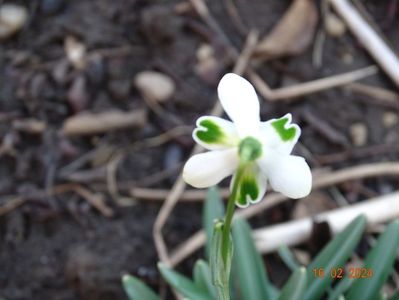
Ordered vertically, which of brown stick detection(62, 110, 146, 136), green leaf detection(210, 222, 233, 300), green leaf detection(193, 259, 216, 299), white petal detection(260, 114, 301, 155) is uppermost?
white petal detection(260, 114, 301, 155)

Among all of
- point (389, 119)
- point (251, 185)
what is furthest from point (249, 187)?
point (389, 119)

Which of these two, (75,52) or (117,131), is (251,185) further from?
(75,52)

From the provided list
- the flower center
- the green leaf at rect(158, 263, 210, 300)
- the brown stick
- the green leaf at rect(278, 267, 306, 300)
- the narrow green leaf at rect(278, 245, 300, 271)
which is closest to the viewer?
the flower center

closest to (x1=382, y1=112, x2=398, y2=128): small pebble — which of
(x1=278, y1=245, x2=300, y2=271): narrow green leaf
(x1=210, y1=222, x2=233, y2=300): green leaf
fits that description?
(x1=278, y1=245, x2=300, y2=271): narrow green leaf

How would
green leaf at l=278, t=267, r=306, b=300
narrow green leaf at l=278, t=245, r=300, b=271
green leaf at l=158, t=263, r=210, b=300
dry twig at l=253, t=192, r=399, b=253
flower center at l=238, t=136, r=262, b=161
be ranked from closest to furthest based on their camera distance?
flower center at l=238, t=136, r=262, b=161 < green leaf at l=278, t=267, r=306, b=300 < green leaf at l=158, t=263, r=210, b=300 < narrow green leaf at l=278, t=245, r=300, b=271 < dry twig at l=253, t=192, r=399, b=253

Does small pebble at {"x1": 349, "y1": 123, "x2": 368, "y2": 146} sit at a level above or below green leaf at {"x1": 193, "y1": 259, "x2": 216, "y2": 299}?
below

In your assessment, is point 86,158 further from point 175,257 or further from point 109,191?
point 175,257

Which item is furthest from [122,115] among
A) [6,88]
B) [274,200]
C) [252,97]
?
[252,97]

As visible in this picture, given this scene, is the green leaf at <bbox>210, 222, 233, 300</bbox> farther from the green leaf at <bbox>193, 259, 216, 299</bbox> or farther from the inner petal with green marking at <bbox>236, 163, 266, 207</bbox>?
the green leaf at <bbox>193, 259, 216, 299</bbox>

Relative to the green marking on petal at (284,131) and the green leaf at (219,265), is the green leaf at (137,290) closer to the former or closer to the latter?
the green leaf at (219,265)
